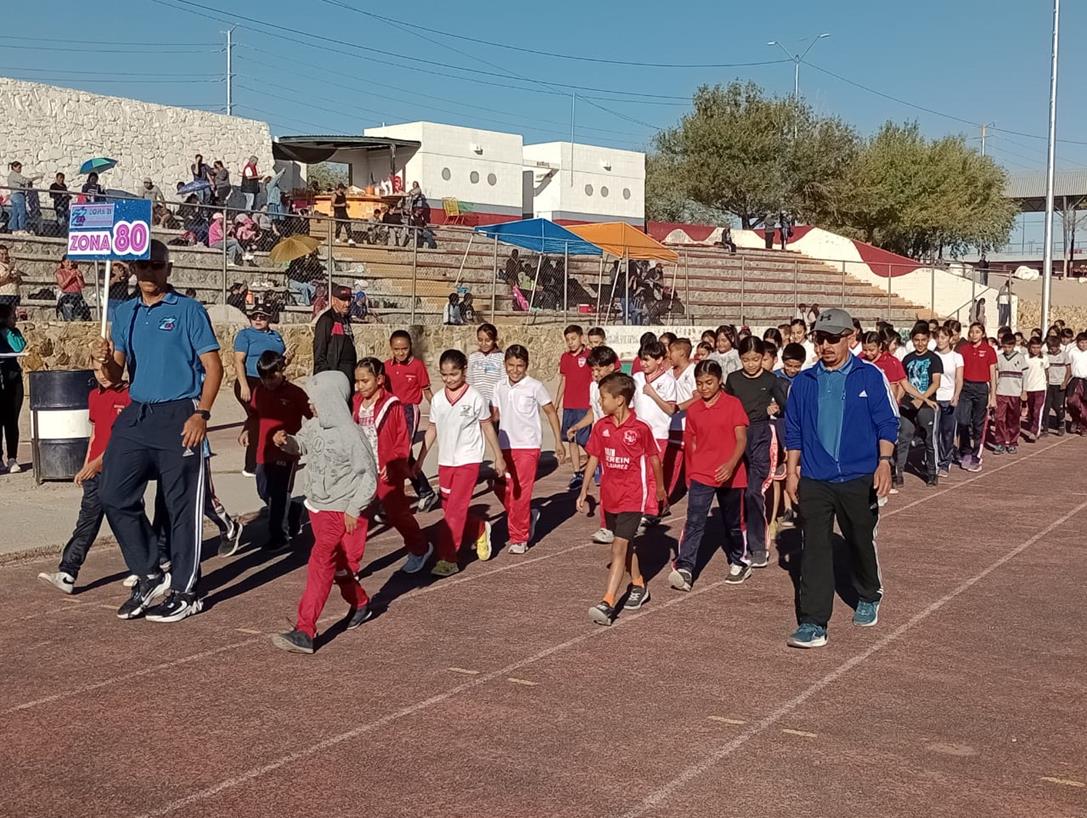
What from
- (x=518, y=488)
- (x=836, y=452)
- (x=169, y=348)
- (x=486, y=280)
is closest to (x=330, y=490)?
(x=169, y=348)

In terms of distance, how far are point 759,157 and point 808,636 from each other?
179 feet

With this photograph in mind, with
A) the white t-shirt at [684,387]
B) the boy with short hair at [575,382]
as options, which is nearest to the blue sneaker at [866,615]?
the white t-shirt at [684,387]

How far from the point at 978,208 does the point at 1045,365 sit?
45.7 meters

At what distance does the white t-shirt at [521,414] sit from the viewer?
10.3 meters

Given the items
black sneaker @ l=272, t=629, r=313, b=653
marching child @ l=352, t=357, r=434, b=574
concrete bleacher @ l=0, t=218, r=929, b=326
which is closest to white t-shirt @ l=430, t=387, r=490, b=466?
marching child @ l=352, t=357, r=434, b=574

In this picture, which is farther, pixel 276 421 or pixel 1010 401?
pixel 1010 401

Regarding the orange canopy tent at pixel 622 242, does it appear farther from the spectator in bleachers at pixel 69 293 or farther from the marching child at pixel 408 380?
the marching child at pixel 408 380

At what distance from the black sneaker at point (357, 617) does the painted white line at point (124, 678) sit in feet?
1.78

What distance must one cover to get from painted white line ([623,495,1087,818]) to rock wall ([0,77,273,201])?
2377cm

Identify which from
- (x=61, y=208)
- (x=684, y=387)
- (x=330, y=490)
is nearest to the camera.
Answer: (x=330, y=490)

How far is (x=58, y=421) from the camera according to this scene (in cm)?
1260

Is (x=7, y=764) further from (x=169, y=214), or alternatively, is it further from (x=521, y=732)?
(x=169, y=214)

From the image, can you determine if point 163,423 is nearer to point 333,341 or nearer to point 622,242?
point 333,341

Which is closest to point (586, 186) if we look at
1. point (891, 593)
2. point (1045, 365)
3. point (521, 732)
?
point (1045, 365)
